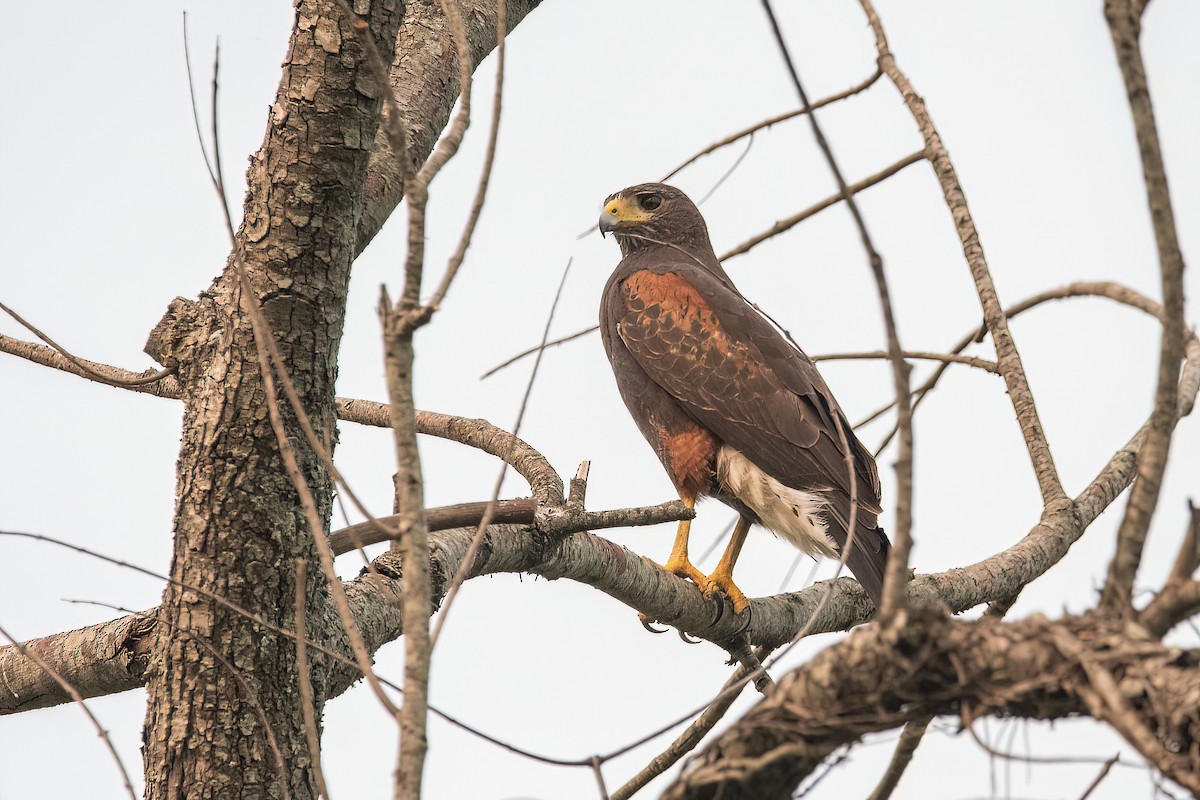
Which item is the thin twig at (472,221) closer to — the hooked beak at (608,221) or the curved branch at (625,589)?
the curved branch at (625,589)

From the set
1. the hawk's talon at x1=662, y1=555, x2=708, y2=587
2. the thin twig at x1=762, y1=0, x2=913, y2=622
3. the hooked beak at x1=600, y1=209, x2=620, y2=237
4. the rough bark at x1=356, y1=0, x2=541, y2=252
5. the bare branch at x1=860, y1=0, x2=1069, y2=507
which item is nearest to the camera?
the thin twig at x1=762, y1=0, x2=913, y2=622

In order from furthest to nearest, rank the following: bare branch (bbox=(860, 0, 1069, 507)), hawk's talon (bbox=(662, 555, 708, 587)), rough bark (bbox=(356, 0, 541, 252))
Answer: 1. hawk's talon (bbox=(662, 555, 708, 587))
2. rough bark (bbox=(356, 0, 541, 252))
3. bare branch (bbox=(860, 0, 1069, 507))

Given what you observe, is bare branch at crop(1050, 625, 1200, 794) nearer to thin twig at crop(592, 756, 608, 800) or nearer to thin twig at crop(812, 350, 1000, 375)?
thin twig at crop(592, 756, 608, 800)

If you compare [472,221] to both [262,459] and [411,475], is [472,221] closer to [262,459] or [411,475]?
[411,475]

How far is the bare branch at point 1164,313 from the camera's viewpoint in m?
1.25

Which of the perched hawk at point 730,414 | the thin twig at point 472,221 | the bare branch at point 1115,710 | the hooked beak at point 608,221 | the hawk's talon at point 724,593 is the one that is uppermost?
the hooked beak at point 608,221

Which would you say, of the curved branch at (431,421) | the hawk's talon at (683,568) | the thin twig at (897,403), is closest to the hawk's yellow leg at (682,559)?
the hawk's talon at (683,568)

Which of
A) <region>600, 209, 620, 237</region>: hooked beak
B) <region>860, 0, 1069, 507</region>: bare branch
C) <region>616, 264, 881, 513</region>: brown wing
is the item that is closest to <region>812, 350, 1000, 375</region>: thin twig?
<region>860, 0, 1069, 507</region>: bare branch

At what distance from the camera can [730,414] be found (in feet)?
15.0

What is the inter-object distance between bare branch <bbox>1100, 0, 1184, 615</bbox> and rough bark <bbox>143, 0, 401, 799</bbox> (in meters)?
1.57

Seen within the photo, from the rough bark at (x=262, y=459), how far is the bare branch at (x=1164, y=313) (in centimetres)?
157

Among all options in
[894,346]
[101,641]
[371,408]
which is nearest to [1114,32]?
[894,346]

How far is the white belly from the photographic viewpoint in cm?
444

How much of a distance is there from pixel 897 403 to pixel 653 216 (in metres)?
4.22
